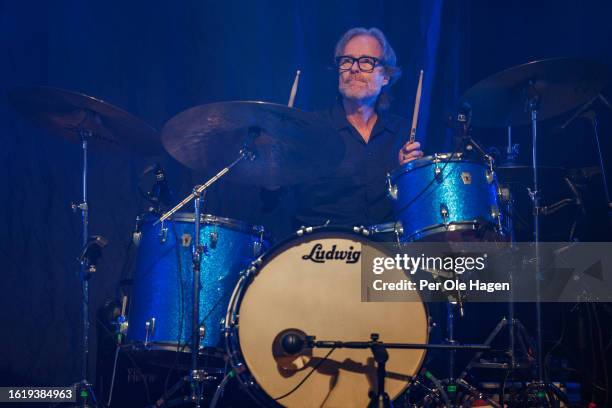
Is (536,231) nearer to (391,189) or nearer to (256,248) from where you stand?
(391,189)

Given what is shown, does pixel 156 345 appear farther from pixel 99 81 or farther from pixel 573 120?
pixel 573 120

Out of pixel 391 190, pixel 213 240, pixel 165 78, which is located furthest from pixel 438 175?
pixel 165 78

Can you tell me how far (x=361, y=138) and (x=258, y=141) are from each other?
0.88m

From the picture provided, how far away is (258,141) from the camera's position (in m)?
2.97

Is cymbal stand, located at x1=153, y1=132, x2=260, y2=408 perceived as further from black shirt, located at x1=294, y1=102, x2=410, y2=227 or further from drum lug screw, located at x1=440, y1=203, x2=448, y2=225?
drum lug screw, located at x1=440, y1=203, x2=448, y2=225

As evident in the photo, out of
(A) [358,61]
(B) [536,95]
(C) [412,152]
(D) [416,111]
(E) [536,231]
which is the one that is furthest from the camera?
(A) [358,61]

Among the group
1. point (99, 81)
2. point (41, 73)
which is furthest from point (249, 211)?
point (41, 73)

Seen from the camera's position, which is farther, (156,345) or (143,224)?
(143,224)

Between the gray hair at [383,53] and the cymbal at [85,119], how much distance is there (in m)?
1.31

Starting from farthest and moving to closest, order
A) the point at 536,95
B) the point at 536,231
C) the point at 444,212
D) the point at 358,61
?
the point at 358,61 → the point at 536,95 → the point at 536,231 → the point at 444,212

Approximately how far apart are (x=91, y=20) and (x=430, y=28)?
2.03 meters

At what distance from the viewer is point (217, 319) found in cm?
288

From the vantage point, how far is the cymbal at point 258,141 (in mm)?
2664

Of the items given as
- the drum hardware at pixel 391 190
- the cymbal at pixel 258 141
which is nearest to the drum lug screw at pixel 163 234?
the cymbal at pixel 258 141
